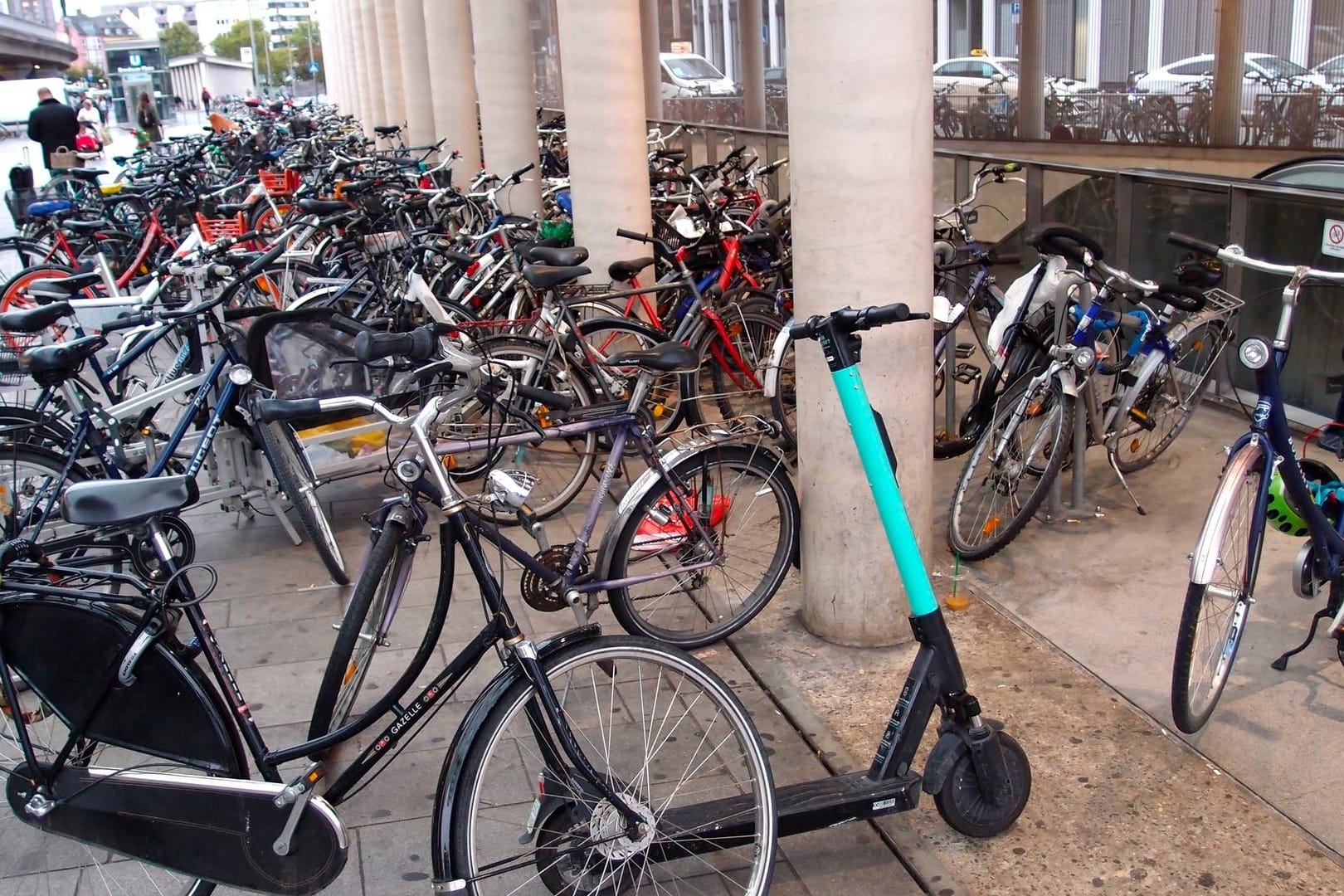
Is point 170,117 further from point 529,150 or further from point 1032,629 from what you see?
point 1032,629

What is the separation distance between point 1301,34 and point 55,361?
1482 cm

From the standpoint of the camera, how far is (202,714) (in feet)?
9.12

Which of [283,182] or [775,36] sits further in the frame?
[775,36]

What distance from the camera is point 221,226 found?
10.1 metres

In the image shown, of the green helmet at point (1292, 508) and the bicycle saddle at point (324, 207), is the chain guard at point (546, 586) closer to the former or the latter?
the green helmet at point (1292, 508)

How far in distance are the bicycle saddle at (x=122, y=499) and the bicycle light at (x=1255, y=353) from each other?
8.41 ft

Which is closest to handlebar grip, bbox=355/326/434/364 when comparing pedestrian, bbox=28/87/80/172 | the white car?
the white car

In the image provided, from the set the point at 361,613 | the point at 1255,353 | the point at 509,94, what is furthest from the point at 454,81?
the point at 1255,353

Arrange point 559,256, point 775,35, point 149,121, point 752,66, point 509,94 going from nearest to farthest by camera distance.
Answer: point 559,256
point 509,94
point 752,66
point 775,35
point 149,121

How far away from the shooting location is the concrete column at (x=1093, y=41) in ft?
58.0

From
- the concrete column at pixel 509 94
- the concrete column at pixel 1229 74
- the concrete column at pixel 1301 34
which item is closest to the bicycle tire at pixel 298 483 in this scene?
the concrete column at pixel 509 94

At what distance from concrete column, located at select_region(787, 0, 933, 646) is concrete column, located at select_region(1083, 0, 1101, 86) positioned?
15008mm

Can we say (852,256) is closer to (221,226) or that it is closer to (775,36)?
(221,226)

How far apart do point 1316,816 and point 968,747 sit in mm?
934
